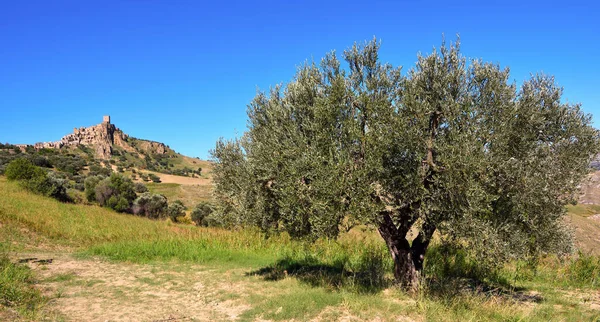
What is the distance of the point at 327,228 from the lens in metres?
10.8

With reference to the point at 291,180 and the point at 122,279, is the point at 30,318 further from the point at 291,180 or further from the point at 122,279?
the point at 291,180

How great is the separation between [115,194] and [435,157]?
52200mm

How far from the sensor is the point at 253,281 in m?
15.3

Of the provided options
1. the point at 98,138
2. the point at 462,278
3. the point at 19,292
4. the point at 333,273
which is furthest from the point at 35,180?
the point at 98,138

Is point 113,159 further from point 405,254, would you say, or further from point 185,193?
point 405,254

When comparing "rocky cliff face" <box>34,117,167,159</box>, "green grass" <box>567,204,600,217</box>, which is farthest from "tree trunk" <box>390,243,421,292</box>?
"rocky cliff face" <box>34,117,167,159</box>

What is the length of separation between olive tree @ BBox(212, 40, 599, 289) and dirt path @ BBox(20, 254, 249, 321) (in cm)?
369

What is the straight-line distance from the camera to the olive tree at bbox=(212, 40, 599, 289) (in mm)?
A: 9883

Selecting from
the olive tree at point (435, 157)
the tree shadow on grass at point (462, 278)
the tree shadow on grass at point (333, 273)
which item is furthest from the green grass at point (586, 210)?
the olive tree at point (435, 157)

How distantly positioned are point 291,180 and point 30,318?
805 centimetres

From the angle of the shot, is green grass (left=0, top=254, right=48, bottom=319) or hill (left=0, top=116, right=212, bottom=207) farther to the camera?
hill (left=0, top=116, right=212, bottom=207)

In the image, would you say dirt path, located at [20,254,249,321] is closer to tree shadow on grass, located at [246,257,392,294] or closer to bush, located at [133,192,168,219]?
tree shadow on grass, located at [246,257,392,294]

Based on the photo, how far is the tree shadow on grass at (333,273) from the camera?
13.7m

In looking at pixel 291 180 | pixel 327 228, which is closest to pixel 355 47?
pixel 291 180
